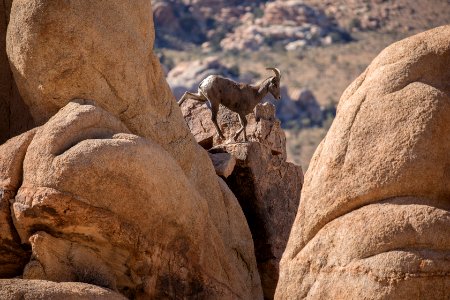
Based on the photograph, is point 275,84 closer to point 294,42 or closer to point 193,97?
point 193,97

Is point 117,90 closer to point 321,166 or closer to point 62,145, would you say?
point 62,145

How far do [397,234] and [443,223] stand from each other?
0.43 metres

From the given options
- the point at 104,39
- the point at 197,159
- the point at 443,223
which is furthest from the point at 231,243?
the point at 443,223

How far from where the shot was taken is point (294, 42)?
67.0 meters

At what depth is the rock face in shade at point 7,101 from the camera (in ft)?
42.1

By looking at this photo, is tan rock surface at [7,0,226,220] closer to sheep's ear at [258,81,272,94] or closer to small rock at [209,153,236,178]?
small rock at [209,153,236,178]

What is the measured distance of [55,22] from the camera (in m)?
11.2

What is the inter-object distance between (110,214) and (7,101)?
10.7 feet

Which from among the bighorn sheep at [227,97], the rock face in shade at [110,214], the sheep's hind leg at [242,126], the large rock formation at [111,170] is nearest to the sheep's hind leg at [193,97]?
the bighorn sheep at [227,97]

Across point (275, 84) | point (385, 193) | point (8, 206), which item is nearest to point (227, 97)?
point (275, 84)

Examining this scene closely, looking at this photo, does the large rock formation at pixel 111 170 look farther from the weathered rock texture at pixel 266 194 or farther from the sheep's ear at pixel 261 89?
the sheep's ear at pixel 261 89

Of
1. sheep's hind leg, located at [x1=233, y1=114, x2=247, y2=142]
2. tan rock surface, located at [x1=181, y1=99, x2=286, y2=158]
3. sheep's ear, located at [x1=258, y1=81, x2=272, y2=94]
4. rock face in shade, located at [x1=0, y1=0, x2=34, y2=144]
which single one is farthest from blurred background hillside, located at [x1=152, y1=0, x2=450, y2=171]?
rock face in shade, located at [x1=0, y1=0, x2=34, y2=144]

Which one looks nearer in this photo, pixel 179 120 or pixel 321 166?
pixel 321 166

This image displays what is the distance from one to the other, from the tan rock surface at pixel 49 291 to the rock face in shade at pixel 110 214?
0.68 m
